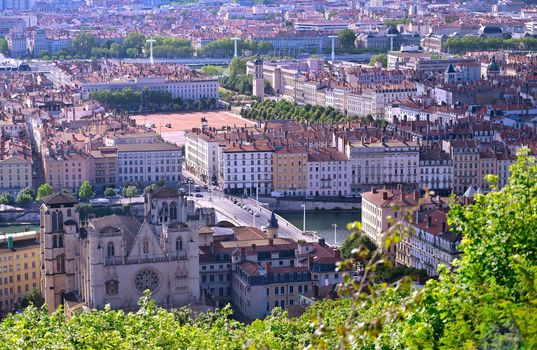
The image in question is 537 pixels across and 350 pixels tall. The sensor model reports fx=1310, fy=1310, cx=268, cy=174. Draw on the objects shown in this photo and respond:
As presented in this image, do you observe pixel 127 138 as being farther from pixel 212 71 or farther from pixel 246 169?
pixel 212 71

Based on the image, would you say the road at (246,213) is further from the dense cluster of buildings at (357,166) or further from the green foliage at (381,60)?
the green foliage at (381,60)

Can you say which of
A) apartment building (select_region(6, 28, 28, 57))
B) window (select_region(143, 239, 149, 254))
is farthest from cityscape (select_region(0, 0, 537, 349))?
apartment building (select_region(6, 28, 28, 57))

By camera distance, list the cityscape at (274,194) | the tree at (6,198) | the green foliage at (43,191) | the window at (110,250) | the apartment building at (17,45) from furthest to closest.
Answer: the apartment building at (17,45) < the green foliage at (43,191) < the tree at (6,198) < the window at (110,250) < the cityscape at (274,194)

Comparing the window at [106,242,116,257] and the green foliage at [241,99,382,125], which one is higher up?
the window at [106,242,116,257]

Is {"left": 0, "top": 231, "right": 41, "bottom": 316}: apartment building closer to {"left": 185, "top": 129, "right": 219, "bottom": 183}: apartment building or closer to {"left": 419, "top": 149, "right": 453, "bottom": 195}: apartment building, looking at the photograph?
{"left": 185, "top": 129, "right": 219, "bottom": 183}: apartment building

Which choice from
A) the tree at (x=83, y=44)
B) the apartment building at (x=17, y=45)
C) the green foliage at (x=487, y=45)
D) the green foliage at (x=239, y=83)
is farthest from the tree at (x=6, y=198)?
the apartment building at (x=17, y=45)

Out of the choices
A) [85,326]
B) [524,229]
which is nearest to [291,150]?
[85,326]
